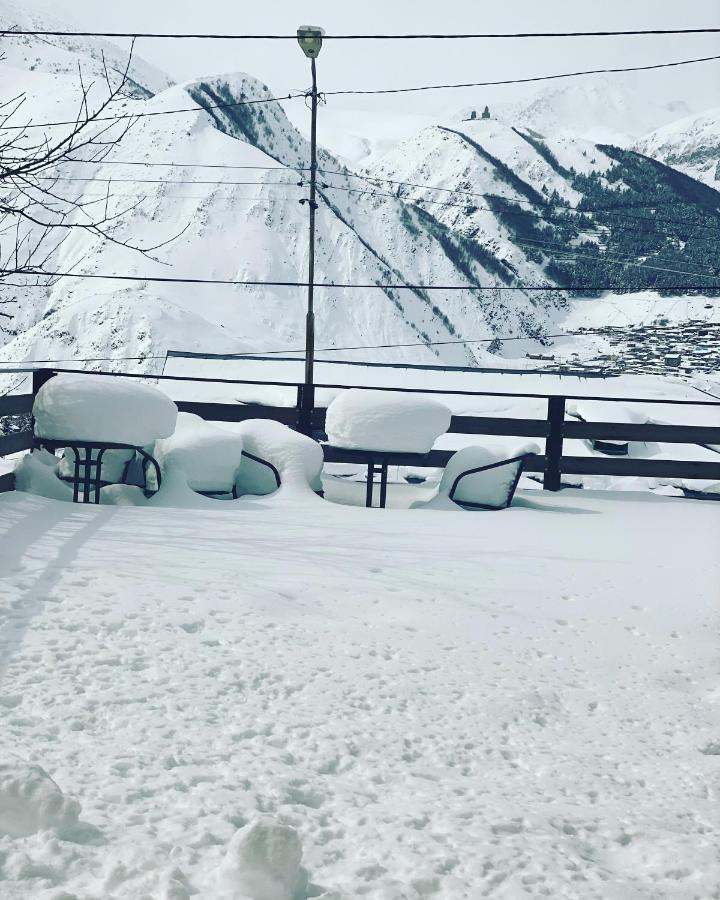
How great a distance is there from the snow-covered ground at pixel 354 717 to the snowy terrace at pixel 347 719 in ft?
0.03

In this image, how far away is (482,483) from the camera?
24.5 ft

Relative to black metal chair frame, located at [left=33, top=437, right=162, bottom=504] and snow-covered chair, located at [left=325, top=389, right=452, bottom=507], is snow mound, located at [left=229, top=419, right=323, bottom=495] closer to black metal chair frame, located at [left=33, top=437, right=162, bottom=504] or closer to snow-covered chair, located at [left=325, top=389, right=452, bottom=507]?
snow-covered chair, located at [left=325, top=389, right=452, bottom=507]

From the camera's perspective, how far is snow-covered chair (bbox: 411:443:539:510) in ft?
24.4

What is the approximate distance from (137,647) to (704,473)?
7.09 m

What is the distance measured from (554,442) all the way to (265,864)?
714cm

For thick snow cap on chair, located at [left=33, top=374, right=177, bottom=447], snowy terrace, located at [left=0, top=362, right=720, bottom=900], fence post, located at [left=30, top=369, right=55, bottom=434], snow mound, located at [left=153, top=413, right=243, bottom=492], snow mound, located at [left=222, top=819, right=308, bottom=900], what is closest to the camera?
snow mound, located at [left=222, top=819, right=308, bottom=900]

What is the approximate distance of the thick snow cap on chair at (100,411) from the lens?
664 centimetres

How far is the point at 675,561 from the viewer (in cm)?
546

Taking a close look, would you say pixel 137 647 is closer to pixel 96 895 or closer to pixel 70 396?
pixel 96 895

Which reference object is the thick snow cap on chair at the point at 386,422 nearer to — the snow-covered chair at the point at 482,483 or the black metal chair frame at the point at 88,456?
the snow-covered chair at the point at 482,483

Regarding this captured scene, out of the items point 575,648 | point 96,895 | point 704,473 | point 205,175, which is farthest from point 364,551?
point 205,175

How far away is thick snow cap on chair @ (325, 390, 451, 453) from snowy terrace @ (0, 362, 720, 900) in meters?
2.15

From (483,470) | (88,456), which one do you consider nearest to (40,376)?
(88,456)

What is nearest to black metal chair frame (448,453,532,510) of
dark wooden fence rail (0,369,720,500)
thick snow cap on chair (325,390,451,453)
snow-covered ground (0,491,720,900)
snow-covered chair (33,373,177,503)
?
thick snow cap on chair (325,390,451,453)
